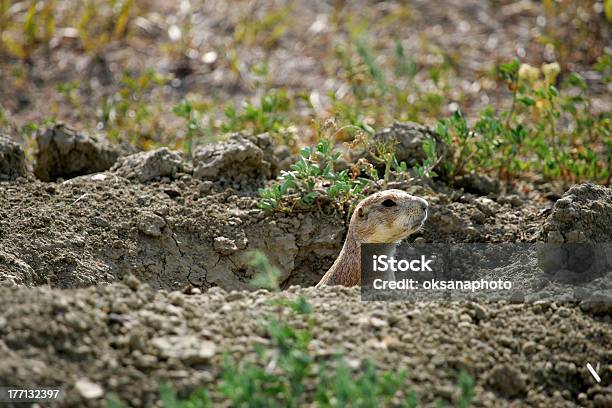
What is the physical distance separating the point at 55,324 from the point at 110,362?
28 cm

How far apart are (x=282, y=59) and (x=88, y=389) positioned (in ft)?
21.1

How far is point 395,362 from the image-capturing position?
3674mm

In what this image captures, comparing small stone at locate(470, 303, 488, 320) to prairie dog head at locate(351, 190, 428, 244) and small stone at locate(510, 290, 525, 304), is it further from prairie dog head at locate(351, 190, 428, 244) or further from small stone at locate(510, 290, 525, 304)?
prairie dog head at locate(351, 190, 428, 244)

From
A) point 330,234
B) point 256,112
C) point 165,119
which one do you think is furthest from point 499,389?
point 165,119

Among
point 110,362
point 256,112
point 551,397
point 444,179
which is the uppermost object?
point 256,112

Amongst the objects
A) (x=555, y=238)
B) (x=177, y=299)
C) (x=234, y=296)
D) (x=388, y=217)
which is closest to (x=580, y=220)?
(x=555, y=238)

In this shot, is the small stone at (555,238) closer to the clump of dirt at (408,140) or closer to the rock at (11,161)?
the clump of dirt at (408,140)

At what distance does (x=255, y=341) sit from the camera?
12.1 feet

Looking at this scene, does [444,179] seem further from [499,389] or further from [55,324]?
[55,324]

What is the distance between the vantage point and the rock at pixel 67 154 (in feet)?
20.6

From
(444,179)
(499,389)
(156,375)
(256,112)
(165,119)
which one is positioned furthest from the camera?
(165,119)

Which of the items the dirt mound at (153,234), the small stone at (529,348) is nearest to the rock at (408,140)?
the dirt mound at (153,234)

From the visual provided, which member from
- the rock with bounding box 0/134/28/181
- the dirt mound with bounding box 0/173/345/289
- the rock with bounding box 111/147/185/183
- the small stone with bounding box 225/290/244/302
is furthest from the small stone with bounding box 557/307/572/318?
the rock with bounding box 0/134/28/181

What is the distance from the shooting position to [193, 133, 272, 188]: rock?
598cm
